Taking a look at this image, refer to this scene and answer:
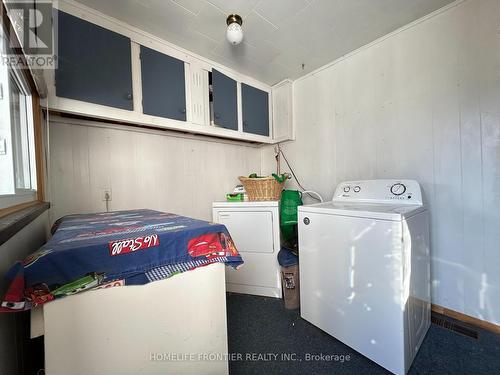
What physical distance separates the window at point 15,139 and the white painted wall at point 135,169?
30cm

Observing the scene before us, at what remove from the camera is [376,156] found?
1847 millimetres

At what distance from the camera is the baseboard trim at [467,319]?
4.41 feet

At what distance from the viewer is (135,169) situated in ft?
5.98

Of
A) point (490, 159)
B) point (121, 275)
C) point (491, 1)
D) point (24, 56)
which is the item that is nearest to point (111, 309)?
point (121, 275)

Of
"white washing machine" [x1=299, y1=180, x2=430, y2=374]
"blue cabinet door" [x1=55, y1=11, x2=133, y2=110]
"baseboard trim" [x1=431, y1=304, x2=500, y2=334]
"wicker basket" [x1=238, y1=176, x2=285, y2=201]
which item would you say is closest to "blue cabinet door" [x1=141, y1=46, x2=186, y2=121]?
"blue cabinet door" [x1=55, y1=11, x2=133, y2=110]

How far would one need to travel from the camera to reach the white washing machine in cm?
106

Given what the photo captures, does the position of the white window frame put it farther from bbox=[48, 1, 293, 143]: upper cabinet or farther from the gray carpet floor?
the gray carpet floor

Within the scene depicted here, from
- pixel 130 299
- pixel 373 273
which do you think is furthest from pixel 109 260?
pixel 373 273

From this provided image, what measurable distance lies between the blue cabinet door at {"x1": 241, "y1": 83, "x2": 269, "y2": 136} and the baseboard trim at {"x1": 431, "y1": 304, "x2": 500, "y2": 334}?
225 centimetres

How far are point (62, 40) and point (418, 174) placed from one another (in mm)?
2689

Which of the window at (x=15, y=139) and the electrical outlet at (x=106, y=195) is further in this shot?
the electrical outlet at (x=106, y=195)

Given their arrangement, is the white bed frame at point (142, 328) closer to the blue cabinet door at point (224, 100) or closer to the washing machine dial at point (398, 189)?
the washing machine dial at point (398, 189)

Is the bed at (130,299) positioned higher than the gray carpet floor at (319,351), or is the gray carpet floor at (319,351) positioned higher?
the bed at (130,299)

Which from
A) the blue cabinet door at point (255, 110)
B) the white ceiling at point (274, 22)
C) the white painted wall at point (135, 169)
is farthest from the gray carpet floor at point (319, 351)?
the white ceiling at point (274, 22)
